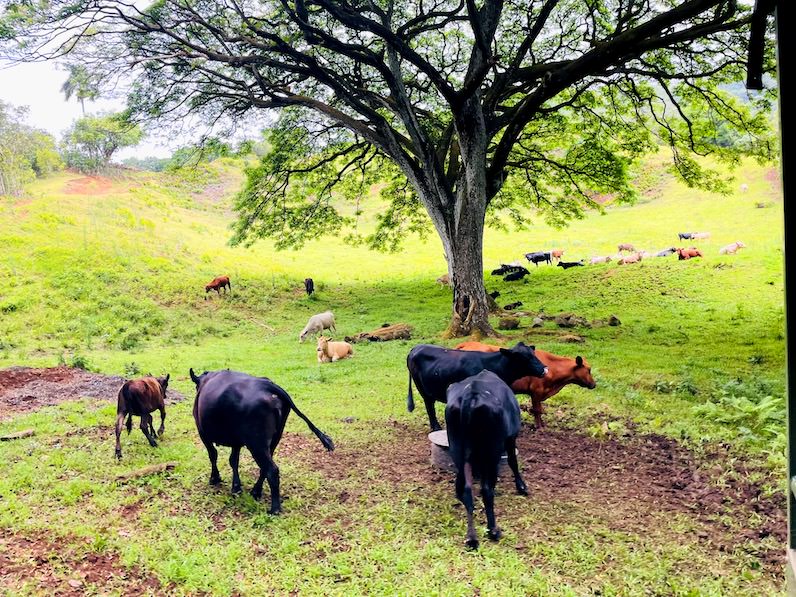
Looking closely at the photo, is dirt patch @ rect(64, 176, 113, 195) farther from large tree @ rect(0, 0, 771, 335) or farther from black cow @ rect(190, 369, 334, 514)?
black cow @ rect(190, 369, 334, 514)

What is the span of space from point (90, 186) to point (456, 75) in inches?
1289

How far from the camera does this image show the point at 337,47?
1369 cm

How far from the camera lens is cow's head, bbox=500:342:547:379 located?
8.01 meters

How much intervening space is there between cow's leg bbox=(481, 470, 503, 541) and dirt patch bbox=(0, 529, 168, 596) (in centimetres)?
297

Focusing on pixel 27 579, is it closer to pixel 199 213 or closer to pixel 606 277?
pixel 606 277

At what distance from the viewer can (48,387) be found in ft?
37.7

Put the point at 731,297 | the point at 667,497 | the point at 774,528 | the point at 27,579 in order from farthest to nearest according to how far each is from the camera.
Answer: the point at 731,297 < the point at 667,497 < the point at 774,528 < the point at 27,579

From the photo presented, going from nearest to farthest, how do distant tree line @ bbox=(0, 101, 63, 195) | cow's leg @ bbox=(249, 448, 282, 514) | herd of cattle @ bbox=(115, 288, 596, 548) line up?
1. herd of cattle @ bbox=(115, 288, 596, 548)
2. cow's leg @ bbox=(249, 448, 282, 514)
3. distant tree line @ bbox=(0, 101, 63, 195)

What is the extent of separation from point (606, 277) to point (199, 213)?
33.9 meters

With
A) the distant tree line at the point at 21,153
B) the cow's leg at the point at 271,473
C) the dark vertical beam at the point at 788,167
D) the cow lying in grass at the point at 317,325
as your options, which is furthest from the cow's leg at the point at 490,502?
the distant tree line at the point at 21,153

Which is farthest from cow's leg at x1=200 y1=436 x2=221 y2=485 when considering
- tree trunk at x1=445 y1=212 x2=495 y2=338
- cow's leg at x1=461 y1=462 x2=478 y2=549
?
tree trunk at x1=445 y1=212 x2=495 y2=338

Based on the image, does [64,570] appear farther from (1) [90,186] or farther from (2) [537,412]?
(1) [90,186]

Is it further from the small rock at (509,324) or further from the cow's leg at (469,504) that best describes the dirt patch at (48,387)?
the small rock at (509,324)

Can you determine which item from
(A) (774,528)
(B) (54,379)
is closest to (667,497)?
(A) (774,528)
